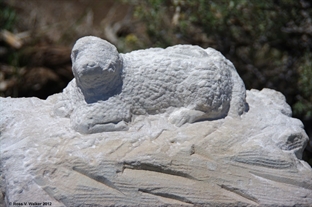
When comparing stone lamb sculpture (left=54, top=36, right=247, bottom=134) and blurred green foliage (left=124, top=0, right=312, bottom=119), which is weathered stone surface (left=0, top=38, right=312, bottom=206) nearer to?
stone lamb sculpture (left=54, top=36, right=247, bottom=134)

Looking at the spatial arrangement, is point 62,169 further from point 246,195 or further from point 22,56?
point 22,56

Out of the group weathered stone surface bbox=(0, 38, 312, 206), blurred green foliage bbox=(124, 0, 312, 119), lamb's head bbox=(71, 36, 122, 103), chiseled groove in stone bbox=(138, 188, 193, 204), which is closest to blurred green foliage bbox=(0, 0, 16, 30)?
blurred green foliage bbox=(124, 0, 312, 119)

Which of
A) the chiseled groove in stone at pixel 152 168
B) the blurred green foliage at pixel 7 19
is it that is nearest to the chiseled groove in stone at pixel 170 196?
the chiseled groove in stone at pixel 152 168

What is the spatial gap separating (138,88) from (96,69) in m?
0.25

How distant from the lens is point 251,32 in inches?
177

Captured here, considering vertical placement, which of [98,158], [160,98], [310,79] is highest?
[160,98]

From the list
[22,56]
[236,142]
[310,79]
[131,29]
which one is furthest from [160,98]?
[131,29]

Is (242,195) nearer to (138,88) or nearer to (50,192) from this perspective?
(138,88)

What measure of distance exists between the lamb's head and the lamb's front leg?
0.05 metres

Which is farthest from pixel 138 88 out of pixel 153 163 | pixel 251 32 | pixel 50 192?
pixel 251 32

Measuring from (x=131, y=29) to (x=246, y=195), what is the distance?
3989mm

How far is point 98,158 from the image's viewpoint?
7.02 feet

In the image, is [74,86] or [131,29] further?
[131,29]

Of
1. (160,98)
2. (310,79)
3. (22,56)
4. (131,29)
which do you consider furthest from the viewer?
(131,29)
